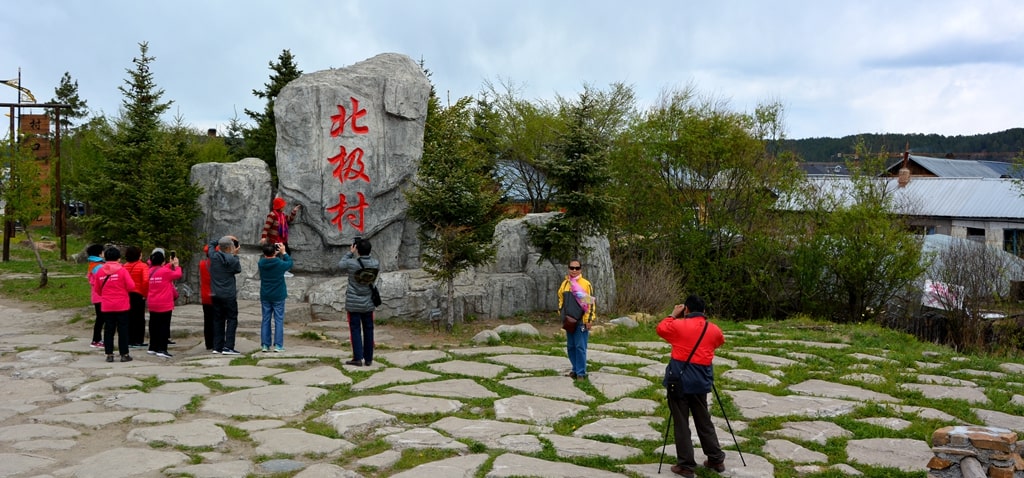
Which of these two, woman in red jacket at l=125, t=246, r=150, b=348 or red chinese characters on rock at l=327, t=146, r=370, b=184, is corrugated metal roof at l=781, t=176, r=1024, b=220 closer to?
red chinese characters on rock at l=327, t=146, r=370, b=184

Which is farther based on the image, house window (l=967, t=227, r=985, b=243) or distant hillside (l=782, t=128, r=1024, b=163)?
distant hillside (l=782, t=128, r=1024, b=163)

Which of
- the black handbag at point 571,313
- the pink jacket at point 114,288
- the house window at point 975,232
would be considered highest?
the house window at point 975,232

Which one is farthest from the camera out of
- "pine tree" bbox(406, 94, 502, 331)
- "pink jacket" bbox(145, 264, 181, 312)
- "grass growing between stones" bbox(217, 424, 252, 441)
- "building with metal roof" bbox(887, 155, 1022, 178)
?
"building with metal roof" bbox(887, 155, 1022, 178)

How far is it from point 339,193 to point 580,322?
25.6ft

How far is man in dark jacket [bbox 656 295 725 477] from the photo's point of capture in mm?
6469

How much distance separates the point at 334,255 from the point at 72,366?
6.24 meters

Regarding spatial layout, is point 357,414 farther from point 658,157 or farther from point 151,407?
point 658,157

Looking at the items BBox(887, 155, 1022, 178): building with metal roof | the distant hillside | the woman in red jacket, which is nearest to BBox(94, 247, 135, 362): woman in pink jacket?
the woman in red jacket

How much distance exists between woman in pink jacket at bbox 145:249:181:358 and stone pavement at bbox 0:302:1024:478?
21cm

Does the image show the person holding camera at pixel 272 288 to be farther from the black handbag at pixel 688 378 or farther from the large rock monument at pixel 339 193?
the black handbag at pixel 688 378

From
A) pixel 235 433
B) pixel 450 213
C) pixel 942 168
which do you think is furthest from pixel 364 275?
pixel 942 168

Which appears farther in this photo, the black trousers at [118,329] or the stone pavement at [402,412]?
the black trousers at [118,329]

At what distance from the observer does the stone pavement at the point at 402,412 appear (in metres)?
6.47

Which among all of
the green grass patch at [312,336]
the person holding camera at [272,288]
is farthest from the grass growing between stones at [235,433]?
the green grass patch at [312,336]
